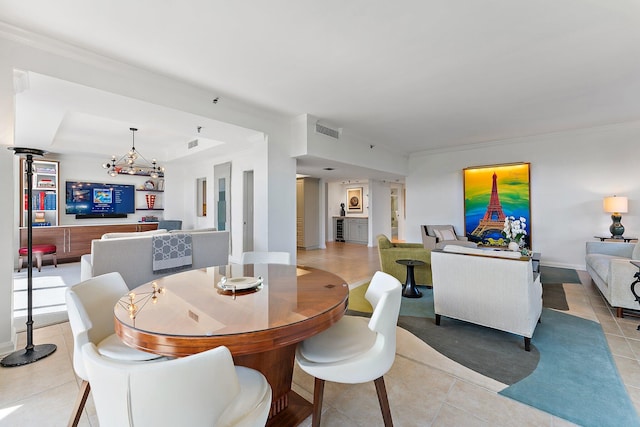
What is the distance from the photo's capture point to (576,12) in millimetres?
2205

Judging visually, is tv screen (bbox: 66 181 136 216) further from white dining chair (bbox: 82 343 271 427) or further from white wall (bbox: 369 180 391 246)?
white dining chair (bbox: 82 343 271 427)

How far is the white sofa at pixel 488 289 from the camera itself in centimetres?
234

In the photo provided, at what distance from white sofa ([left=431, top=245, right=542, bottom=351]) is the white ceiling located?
1974 millimetres

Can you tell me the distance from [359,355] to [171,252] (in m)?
3.02

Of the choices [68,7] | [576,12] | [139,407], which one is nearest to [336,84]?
[576,12]

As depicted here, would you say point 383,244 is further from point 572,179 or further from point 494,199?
point 572,179

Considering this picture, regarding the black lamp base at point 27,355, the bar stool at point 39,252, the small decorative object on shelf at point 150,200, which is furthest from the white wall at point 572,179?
the bar stool at point 39,252

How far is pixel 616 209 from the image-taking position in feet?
15.3

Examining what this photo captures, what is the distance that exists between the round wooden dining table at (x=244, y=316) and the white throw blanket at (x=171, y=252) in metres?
1.74

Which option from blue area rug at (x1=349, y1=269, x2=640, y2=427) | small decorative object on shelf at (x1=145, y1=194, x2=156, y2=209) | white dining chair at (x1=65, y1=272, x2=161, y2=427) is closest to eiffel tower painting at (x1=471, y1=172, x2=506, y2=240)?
blue area rug at (x1=349, y1=269, x2=640, y2=427)

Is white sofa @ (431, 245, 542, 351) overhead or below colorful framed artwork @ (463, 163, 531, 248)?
below

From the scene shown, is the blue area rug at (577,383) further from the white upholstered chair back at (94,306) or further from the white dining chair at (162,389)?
the white upholstered chair back at (94,306)

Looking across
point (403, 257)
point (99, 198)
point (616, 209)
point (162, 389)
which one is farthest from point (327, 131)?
point (99, 198)

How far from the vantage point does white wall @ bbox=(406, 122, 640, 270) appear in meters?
4.99
